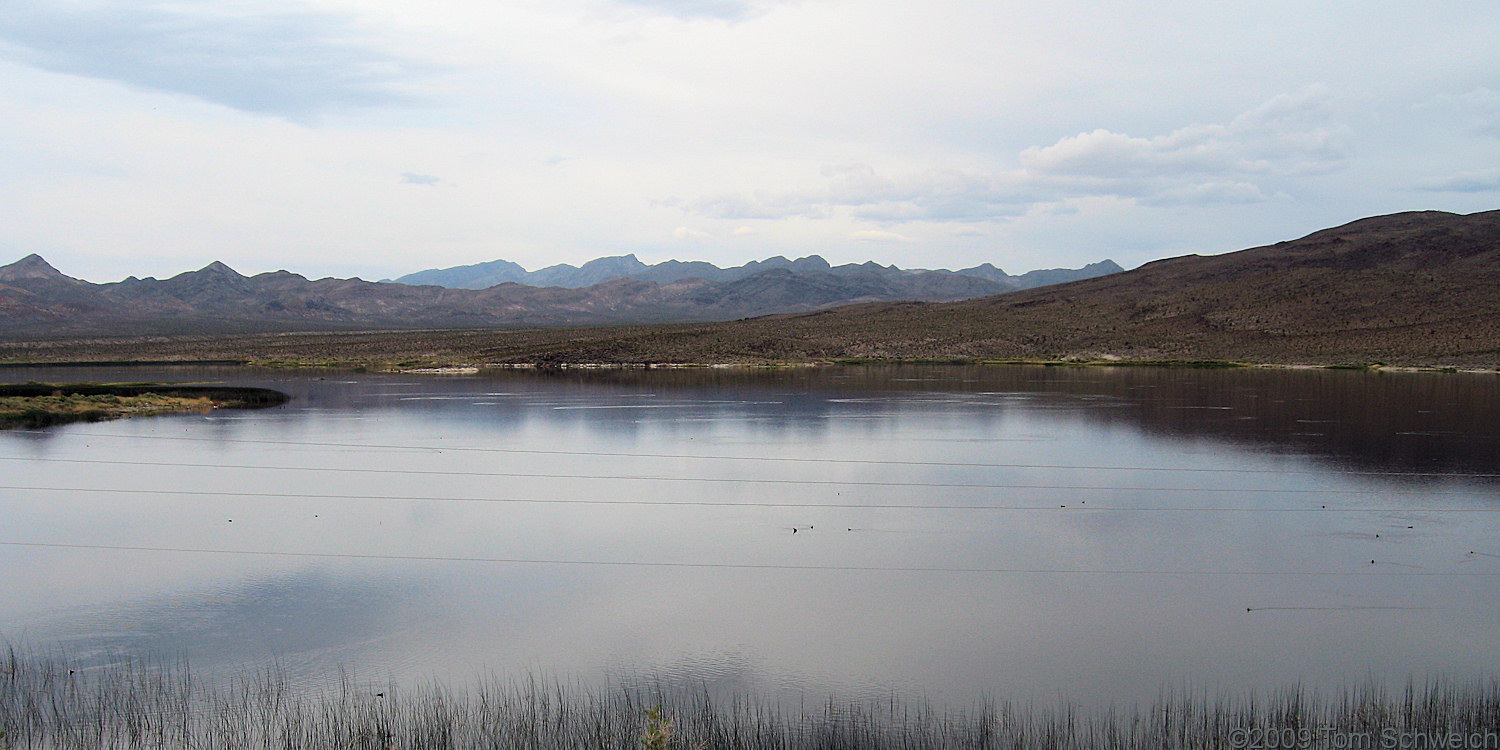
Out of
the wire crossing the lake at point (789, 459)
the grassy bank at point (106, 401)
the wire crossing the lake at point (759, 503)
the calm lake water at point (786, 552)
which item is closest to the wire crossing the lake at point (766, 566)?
the calm lake water at point (786, 552)

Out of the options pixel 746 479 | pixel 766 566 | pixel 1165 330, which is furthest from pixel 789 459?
pixel 1165 330

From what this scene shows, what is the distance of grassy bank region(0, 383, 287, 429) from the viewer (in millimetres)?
35969

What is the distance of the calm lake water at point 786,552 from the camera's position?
453 inches

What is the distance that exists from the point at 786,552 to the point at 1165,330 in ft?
262

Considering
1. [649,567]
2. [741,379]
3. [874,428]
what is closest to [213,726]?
[649,567]

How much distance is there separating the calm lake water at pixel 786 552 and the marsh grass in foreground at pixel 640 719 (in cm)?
51

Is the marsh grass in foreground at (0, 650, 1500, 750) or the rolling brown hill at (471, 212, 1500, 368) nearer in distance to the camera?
the marsh grass in foreground at (0, 650, 1500, 750)

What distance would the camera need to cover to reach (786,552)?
16422 mm

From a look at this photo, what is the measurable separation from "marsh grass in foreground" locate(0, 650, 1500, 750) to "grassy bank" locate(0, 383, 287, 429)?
29.5 metres

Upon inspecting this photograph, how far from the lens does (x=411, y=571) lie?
15.3 m
